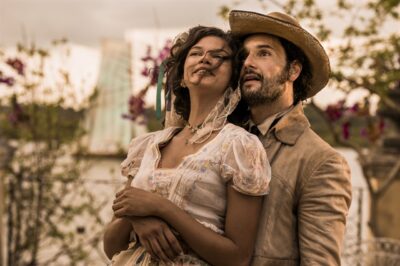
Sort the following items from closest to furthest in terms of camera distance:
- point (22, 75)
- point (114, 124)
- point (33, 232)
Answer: point (22, 75) < point (33, 232) < point (114, 124)

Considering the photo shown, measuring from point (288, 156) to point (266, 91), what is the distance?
0.77 ft

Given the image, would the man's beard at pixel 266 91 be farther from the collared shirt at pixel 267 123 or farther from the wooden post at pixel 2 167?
the wooden post at pixel 2 167

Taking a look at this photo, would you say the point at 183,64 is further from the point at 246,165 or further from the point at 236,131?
the point at 246,165

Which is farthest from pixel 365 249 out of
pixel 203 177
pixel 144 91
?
pixel 203 177

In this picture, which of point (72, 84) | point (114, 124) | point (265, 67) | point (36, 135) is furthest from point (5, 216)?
Result: point (265, 67)

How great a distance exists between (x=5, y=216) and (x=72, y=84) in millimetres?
1643

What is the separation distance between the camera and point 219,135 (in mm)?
2848

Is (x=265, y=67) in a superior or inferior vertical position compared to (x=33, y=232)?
superior

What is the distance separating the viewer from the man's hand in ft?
9.01

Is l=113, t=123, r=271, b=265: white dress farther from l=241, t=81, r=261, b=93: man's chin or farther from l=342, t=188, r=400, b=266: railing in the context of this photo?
l=342, t=188, r=400, b=266: railing

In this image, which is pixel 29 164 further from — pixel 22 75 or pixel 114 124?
pixel 114 124

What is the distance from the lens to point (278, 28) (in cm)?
303

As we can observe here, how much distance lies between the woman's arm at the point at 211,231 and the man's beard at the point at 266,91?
367 millimetres

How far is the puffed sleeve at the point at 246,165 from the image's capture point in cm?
271
